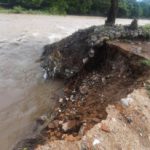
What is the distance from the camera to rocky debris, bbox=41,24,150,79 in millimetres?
9211

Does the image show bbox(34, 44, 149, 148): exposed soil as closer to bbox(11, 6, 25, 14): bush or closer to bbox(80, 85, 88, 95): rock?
bbox(80, 85, 88, 95): rock

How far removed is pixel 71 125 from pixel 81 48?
4.75 meters

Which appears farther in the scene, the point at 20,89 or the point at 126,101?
the point at 20,89

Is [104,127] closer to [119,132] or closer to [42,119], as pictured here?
[119,132]

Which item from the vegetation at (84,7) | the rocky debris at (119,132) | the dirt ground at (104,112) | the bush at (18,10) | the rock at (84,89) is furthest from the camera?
the bush at (18,10)

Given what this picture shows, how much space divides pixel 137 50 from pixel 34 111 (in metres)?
3.21

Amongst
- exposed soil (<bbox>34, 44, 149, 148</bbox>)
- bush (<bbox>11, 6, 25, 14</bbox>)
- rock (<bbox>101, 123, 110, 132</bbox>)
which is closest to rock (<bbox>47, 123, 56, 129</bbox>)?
exposed soil (<bbox>34, 44, 149, 148</bbox>)

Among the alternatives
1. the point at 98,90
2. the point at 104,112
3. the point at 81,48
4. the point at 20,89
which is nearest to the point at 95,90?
the point at 98,90

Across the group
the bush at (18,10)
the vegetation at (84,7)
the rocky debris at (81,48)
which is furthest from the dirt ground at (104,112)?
the bush at (18,10)

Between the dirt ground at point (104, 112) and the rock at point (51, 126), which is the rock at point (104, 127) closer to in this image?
the dirt ground at point (104, 112)

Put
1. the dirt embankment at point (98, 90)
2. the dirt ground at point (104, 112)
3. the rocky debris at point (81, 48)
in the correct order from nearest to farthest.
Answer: the dirt ground at point (104, 112) → the dirt embankment at point (98, 90) → the rocky debris at point (81, 48)

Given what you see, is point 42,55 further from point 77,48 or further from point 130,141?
point 130,141

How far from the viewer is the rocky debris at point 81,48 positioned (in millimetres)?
9211

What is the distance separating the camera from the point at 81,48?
388 inches
